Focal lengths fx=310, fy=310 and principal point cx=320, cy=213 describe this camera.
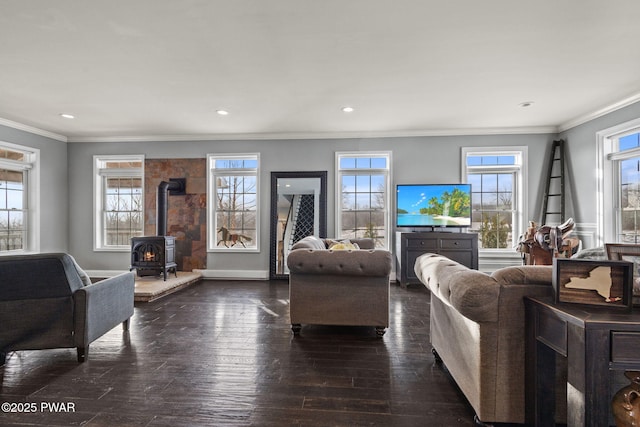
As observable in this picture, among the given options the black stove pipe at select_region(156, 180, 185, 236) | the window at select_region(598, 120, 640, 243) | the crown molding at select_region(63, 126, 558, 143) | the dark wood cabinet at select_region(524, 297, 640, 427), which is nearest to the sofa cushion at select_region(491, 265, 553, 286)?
the dark wood cabinet at select_region(524, 297, 640, 427)

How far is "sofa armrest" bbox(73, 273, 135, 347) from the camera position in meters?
2.35

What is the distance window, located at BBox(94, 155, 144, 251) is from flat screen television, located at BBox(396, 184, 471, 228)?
15.9 feet

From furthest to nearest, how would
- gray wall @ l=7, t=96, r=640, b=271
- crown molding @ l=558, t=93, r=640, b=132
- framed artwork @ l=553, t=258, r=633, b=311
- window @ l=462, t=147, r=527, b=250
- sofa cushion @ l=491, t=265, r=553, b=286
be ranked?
window @ l=462, t=147, r=527, b=250 → gray wall @ l=7, t=96, r=640, b=271 → crown molding @ l=558, t=93, r=640, b=132 → sofa cushion @ l=491, t=265, r=553, b=286 → framed artwork @ l=553, t=258, r=633, b=311

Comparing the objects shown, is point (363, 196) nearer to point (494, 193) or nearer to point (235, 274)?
point (494, 193)

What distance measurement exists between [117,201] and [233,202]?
2269 mm

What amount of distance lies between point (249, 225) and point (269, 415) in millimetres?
4280

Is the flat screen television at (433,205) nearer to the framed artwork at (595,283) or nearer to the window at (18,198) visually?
the framed artwork at (595,283)

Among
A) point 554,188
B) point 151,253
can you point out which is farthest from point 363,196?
point 151,253

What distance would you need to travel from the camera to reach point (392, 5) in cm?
218

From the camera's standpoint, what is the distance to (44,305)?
2295mm

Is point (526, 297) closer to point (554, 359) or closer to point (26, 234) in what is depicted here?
point (554, 359)

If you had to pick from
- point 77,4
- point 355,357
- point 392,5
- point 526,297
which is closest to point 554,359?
point 526,297

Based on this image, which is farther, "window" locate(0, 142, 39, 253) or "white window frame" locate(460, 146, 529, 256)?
"white window frame" locate(460, 146, 529, 256)

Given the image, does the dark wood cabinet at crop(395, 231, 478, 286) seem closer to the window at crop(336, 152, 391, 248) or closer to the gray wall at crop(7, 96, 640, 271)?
the window at crop(336, 152, 391, 248)
